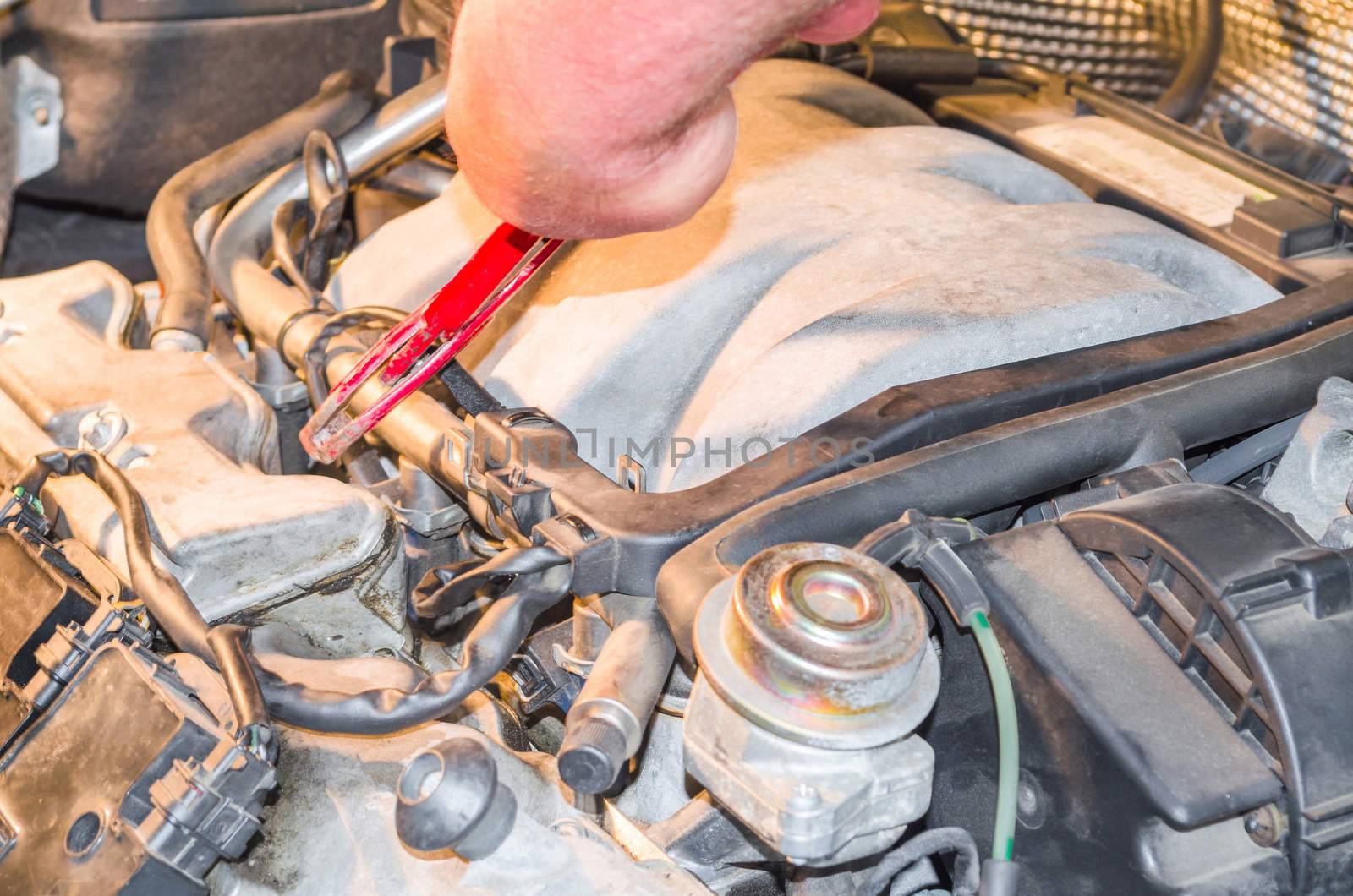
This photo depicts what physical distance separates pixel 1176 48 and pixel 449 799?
1673 millimetres

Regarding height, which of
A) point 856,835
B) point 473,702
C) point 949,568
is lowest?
point 473,702

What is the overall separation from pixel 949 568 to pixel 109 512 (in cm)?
77

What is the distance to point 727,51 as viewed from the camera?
0.69 metres

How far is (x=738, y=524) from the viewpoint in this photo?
901mm

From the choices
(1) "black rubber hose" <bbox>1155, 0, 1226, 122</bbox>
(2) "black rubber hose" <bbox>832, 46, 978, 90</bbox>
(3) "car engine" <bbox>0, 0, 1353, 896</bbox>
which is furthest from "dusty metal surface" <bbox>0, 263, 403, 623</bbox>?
(1) "black rubber hose" <bbox>1155, 0, 1226, 122</bbox>

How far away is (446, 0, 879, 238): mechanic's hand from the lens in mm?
679

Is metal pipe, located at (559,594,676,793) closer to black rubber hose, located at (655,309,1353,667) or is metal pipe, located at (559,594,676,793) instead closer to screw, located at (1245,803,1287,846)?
black rubber hose, located at (655,309,1353,667)

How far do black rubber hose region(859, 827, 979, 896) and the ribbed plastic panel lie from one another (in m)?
1.28

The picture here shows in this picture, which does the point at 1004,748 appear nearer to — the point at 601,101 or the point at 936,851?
the point at 936,851

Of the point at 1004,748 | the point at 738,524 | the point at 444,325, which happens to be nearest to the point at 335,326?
the point at 444,325

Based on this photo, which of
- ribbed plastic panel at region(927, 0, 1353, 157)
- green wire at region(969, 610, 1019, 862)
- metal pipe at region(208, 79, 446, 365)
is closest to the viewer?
green wire at region(969, 610, 1019, 862)

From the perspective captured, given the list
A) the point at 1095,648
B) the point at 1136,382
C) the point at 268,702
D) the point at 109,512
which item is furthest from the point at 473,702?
the point at 1136,382

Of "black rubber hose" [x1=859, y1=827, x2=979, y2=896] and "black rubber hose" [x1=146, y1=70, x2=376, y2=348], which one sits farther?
"black rubber hose" [x1=146, y1=70, x2=376, y2=348]

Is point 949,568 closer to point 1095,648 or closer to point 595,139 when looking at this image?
point 1095,648
